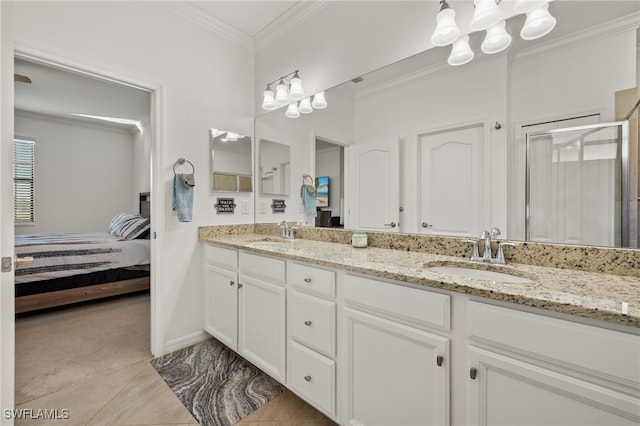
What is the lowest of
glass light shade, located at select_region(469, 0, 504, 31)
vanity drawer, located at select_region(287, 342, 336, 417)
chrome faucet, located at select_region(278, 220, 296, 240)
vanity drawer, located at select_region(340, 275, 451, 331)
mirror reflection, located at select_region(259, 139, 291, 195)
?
vanity drawer, located at select_region(287, 342, 336, 417)

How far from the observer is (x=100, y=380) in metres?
1.84

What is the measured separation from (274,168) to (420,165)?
1.36m

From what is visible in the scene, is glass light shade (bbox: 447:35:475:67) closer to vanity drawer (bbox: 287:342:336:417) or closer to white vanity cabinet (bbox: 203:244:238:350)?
vanity drawer (bbox: 287:342:336:417)

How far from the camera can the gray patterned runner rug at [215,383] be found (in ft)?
5.13

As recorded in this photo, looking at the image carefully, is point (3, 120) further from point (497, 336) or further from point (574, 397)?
point (574, 397)

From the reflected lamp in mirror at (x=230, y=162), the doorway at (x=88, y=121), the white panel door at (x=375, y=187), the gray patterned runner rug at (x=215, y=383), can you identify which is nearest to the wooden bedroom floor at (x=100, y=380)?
the gray patterned runner rug at (x=215, y=383)

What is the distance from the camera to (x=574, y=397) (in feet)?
2.50

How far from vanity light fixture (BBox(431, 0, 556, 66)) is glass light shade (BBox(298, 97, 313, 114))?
1018 millimetres

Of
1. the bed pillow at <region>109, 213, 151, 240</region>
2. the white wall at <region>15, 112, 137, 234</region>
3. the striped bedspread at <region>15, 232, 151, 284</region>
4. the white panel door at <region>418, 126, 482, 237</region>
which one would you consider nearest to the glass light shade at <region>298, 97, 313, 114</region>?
the white panel door at <region>418, 126, 482, 237</region>

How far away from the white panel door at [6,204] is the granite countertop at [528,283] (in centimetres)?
115

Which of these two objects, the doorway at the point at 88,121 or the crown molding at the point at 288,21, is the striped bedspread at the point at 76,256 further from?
the crown molding at the point at 288,21

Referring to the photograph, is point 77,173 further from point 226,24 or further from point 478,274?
point 478,274

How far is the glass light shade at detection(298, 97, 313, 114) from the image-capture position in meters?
2.29

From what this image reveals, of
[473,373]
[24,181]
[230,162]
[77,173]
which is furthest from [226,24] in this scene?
[24,181]
